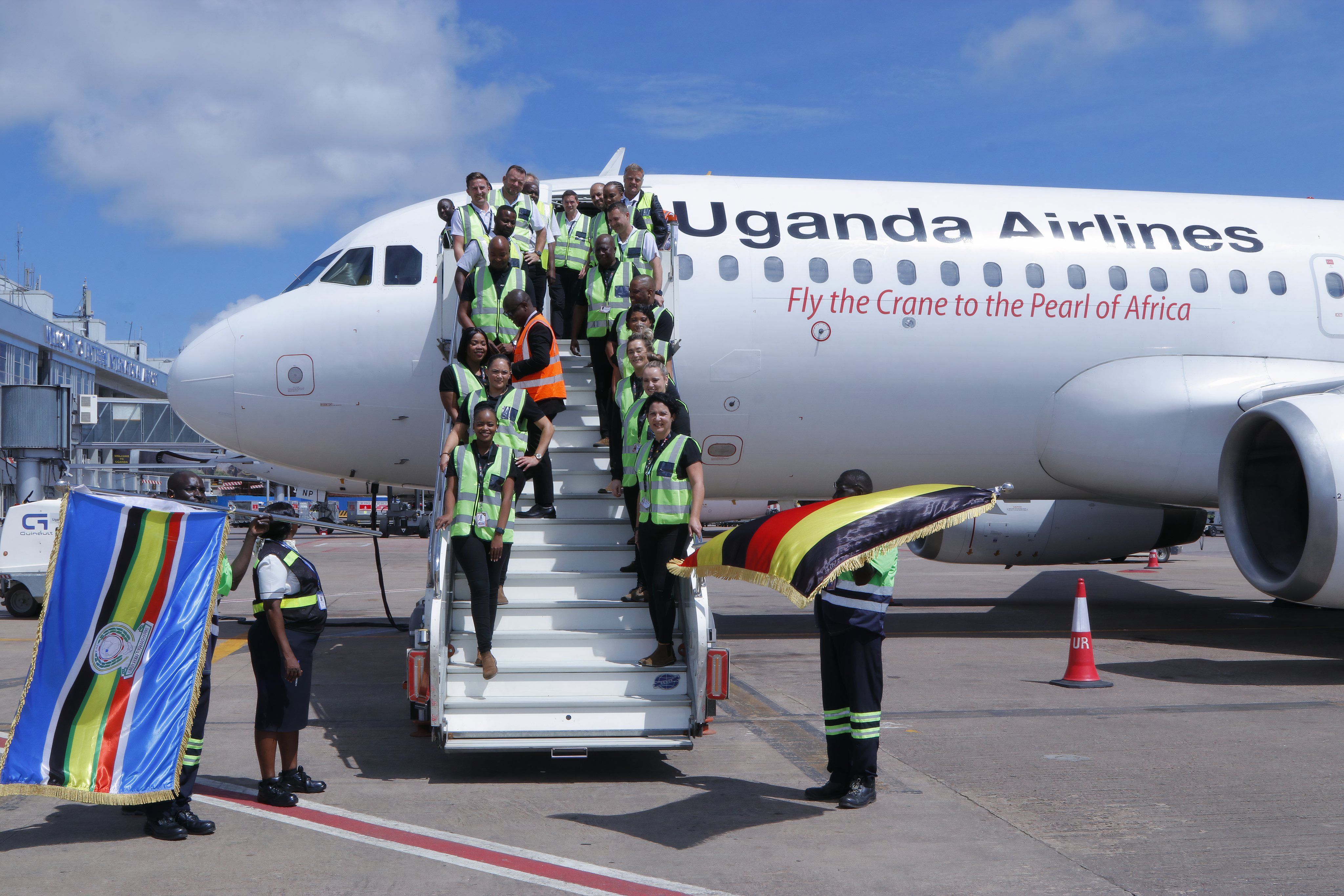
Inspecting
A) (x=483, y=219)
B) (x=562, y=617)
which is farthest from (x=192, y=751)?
(x=483, y=219)

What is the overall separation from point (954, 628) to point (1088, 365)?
3.83m

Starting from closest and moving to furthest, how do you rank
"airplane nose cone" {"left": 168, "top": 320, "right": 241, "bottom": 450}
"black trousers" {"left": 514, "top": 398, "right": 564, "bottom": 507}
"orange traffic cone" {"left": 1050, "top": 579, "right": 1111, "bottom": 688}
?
"black trousers" {"left": 514, "top": 398, "right": 564, "bottom": 507} < "orange traffic cone" {"left": 1050, "top": 579, "right": 1111, "bottom": 688} < "airplane nose cone" {"left": 168, "top": 320, "right": 241, "bottom": 450}

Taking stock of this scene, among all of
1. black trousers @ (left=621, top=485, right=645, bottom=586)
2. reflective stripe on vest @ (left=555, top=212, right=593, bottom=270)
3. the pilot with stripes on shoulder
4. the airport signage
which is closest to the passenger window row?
reflective stripe on vest @ (left=555, top=212, right=593, bottom=270)

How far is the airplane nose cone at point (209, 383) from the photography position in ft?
35.8

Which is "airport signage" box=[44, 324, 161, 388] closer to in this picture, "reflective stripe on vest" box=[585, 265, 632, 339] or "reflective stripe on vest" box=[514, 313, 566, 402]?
"reflective stripe on vest" box=[585, 265, 632, 339]

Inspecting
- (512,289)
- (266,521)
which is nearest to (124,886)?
(266,521)

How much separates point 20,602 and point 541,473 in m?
10.3

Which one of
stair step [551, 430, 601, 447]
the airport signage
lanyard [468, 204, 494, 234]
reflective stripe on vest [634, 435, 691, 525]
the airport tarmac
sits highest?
the airport signage

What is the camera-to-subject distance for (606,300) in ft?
31.4

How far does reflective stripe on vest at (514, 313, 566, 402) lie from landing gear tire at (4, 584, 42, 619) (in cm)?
968

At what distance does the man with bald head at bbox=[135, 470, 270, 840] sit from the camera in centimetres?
552

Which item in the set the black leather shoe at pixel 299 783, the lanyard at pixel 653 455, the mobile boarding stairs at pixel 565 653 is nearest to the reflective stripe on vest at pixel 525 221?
the mobile boarding stairs at pixel 565 653

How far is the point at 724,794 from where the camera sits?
6316 millimetres

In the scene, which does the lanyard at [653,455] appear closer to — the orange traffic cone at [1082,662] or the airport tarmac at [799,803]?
the airport tarmac at [799,803]
